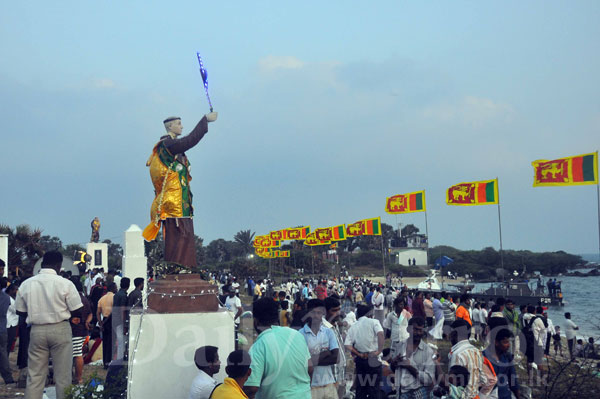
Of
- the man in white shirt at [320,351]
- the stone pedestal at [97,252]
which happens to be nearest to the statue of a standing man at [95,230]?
the stone pedestal at [97,252]

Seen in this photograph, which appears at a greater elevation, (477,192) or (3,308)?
(477,192)

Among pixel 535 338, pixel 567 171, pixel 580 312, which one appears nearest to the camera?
pixel 535 338

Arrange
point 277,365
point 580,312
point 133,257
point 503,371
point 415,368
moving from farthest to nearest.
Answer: point 580,312 < point 133,257 < point 415,368 < point 503,371 < point 277,365

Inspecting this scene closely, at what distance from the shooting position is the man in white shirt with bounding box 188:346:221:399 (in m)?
4.79

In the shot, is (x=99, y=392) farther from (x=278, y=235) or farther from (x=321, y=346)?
(x=278, y=235)

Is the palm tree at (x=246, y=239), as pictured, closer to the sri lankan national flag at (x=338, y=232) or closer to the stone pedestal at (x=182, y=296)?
the sri lankan national flag at (x=338, y=232)

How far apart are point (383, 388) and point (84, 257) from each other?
66.0ft

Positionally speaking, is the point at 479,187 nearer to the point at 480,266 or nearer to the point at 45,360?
the point at 45,360

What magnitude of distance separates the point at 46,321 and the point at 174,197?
7.22 feet

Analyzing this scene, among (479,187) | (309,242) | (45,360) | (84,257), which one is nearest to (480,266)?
(309,242)

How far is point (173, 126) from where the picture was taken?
766 centimetres

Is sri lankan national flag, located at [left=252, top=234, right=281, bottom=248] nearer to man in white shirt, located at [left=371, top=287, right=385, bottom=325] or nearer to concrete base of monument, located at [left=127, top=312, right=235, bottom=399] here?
man in white shirt, located at [left=371, top=287, right=385, bottom=325]

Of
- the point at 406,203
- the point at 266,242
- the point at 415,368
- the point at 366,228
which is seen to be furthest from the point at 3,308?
the point at 266,242

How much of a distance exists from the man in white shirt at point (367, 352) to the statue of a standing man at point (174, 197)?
7.82ft
